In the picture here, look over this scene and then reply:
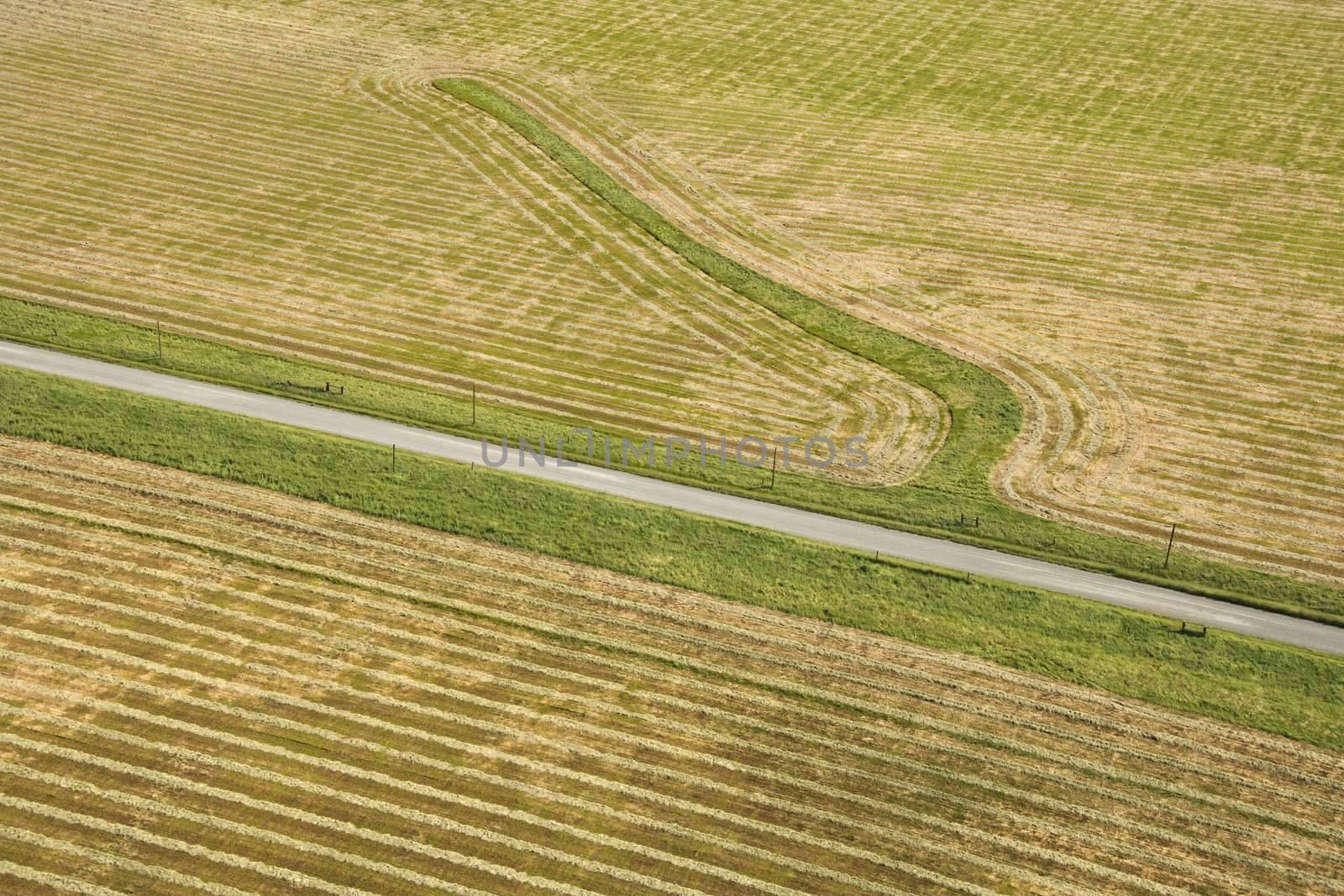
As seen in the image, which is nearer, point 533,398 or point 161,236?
point 533,398

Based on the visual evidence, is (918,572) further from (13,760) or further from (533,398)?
(13,760)

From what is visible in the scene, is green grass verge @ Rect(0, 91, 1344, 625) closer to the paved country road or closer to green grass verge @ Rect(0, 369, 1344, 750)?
the paved country road

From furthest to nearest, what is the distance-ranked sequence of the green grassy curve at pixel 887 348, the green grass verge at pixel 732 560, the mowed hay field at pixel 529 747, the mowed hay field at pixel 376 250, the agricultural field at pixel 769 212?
1. the mowed hay field at pixel 376 250
2. the agricultural field at pixel 769 212
3. the green grassy curve at pixel 887 348
4. the green grass verge at pixel 732 560
5. the mowed hay field at pixel 529 747

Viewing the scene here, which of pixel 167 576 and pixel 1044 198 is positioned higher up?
pixel 1044 198

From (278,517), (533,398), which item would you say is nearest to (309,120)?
(533,398)

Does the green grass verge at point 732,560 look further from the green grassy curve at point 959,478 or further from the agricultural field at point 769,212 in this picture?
the agricultural field at point 769,212

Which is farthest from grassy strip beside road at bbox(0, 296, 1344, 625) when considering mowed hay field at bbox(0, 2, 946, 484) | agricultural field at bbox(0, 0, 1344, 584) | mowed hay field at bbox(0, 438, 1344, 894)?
mowed hay field at bbox(0, 438, 1344, 894)

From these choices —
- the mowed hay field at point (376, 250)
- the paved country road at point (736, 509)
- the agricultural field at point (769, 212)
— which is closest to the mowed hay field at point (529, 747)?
the paved country road at point (736, 509)

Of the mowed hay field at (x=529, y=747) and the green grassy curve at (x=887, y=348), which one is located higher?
the green grassy curve at (x=887, y=348)
